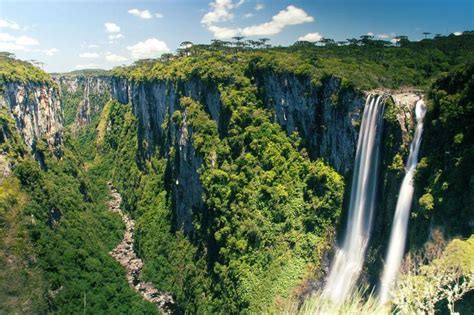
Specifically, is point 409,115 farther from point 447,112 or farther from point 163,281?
point 163,281

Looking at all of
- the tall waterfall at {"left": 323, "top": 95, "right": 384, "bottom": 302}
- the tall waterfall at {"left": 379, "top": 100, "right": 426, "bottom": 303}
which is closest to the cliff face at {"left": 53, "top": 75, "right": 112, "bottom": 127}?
the tall waterfall at {"left": 323, "top": 95, "right": 384, "bottom": 302}

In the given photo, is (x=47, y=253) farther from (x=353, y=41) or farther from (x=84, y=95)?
(x=84, y=95)

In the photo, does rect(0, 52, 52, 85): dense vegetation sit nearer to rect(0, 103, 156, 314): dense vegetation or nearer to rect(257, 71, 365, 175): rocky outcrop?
rect(0, 103, 156, 314): dense vegetation

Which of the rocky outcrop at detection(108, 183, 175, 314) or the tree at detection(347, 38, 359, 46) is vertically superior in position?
the tree at detection(347, 38, 359, 46)

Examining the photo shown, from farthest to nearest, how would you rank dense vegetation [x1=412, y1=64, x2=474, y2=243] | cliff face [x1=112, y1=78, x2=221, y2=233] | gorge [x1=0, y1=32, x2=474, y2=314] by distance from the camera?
cliff face [x1=112, y1=78, x2=221, y2=233] → gorge [x1=0, y1=32, x2=474, y2=314] → dense vegetation [x1=412, y1=64, x2=474, y2=243]

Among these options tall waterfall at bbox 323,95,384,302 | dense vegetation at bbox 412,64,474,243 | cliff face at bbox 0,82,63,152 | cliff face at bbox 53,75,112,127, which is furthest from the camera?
cliff face at bbox 53,75,112,127

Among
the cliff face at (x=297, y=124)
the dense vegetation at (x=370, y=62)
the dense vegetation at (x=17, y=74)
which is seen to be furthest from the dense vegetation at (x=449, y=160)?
the dense vegetation at (x=17, y=74)

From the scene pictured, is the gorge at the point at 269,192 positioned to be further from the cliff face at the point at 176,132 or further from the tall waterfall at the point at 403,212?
the cliff face at the point at 176,132

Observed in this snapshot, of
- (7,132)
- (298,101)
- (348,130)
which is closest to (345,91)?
(348,130)
